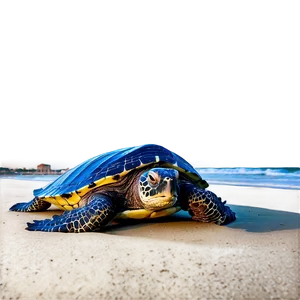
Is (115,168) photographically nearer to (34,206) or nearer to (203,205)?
(203,205)

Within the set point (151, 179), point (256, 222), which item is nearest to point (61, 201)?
point (151, 179)

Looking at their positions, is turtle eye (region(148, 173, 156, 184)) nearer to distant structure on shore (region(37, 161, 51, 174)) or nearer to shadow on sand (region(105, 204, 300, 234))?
shadow on sand (region(105, 204, 300, 234))

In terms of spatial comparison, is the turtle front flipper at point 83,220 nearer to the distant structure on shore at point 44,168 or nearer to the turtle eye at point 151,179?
the turtle eye at point 151,179

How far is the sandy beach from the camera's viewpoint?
3.63 feet

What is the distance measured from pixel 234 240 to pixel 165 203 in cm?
68

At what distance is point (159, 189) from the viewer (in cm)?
262

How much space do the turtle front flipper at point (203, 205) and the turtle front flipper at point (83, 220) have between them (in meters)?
0.69

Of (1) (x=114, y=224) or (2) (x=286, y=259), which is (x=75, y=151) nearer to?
(1) (x=114, y=224)

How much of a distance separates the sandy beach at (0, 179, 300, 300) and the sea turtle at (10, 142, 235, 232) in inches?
8.6

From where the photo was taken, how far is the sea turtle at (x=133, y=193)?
2520 millimetres

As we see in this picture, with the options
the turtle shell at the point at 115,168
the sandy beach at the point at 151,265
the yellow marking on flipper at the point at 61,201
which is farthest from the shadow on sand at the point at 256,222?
the yellow marking on flipper at the point at 61,201

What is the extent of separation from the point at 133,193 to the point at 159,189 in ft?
1.36

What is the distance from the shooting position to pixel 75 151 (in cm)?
456

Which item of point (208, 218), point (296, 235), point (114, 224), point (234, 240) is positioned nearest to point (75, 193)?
point (114, 224)
